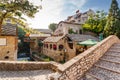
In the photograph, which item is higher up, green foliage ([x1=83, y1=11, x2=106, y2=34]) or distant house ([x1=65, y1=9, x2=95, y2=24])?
distant house ([x1=65, y1=9, x2=95, y2=24])

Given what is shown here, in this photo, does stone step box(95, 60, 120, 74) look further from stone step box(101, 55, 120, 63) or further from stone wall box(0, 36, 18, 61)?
stone wall box(0, 36, 18, 61)

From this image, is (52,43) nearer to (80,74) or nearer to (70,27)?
(70,27)

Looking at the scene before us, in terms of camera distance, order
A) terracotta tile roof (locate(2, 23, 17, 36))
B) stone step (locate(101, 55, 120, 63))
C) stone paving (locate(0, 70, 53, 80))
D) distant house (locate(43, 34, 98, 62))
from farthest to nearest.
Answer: distant house (locate(43, 34, 98, 62)) < terracotta tile roof (locate(2, 23, 17, 36)) < stone paving (locate(0, 70, 53, 80)) < stone step (locate(101, 55, 120, 63))

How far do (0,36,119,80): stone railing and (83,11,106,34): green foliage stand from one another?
22.2 meters

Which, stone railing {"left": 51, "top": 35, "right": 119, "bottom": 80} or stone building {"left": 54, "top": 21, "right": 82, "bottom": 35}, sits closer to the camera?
stone railing {"left": 51, "top": 35, "right": 119, "bottom": 80}

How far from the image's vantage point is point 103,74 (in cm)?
534

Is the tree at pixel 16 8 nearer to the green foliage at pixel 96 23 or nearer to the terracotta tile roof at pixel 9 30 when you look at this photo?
the terracotta tile roof at pixel 9 30

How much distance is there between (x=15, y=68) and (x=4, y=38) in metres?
6.71

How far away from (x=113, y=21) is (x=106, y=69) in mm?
20767

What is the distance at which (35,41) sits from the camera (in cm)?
3120

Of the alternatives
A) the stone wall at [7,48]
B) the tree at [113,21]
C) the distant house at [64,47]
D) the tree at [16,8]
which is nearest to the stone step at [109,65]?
the tree at [16,8]

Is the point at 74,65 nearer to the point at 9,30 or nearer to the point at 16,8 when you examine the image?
the point at 16,8

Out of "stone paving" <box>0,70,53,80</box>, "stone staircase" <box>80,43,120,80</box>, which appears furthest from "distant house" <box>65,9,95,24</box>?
"stone staircase" <box>80,43,120,80</box>

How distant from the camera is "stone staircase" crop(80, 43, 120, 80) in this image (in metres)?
5.13
